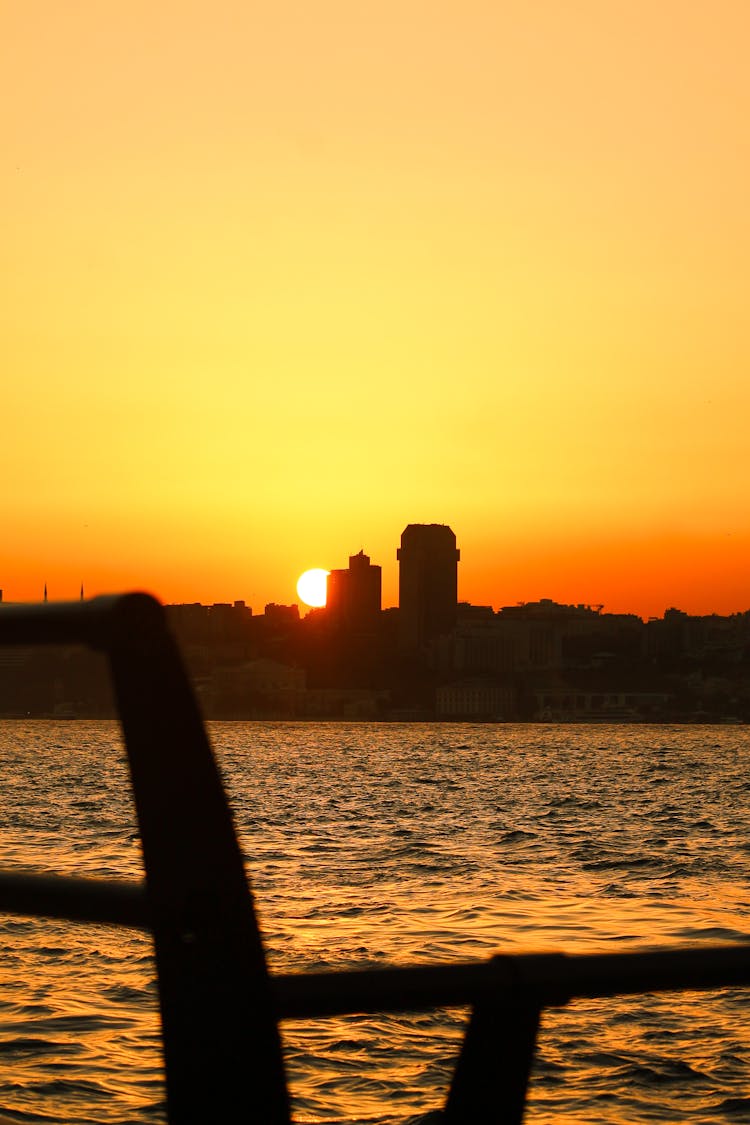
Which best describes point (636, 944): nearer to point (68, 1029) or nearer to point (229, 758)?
point (68, 1029)

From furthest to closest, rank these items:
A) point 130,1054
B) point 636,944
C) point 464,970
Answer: point 636,944
point 130,1054
point 464,970

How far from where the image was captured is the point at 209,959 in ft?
5.04

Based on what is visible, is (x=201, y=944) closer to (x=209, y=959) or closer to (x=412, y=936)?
(x=209, y=959)

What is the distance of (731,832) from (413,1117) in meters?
38.8

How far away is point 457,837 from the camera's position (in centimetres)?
4600

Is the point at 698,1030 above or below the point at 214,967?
below

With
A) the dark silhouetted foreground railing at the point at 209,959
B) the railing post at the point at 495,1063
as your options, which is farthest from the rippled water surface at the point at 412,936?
the dark silhouetted foreground railing at the point at 209,959

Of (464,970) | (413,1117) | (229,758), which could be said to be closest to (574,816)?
(413,1117)

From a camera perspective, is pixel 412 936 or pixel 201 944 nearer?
pixel 201 944

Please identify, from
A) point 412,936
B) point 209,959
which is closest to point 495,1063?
point 209,959

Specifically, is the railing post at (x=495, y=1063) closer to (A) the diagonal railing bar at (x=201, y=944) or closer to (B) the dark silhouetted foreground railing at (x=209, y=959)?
(B) the dark silhouetted foreground railing at (x=209, y=959)

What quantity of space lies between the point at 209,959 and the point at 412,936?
21301 millimetres

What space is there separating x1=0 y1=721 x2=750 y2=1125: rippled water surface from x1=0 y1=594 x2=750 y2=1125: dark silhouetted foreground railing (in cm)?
1204

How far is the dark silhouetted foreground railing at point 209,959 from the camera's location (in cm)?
Answer: 152
